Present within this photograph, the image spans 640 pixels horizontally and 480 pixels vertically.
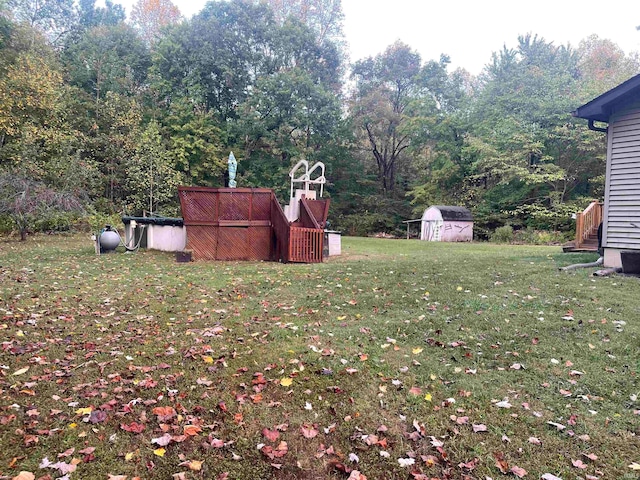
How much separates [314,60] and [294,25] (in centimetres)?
235

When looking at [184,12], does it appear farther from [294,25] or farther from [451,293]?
[451,293]

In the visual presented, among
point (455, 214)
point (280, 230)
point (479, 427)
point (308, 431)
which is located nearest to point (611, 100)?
point (280, 230)

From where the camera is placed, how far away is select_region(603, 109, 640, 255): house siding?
7.52 metres

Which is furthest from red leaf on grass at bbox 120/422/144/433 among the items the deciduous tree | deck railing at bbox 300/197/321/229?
the deciduous tree

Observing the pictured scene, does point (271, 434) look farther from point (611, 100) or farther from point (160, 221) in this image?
point (160, 221)

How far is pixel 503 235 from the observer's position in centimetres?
1956

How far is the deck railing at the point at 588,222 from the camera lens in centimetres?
1092

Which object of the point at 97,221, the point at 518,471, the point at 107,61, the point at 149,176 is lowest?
the point at 518,471

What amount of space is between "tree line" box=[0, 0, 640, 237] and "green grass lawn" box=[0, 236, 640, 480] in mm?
14088

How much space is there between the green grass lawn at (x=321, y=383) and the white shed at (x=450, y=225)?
1472cm

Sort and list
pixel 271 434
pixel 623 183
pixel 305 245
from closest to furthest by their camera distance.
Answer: pixel 271 434
pixel 623 183
pixel 305 245

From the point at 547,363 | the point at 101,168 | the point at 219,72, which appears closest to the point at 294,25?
the point at 219,72

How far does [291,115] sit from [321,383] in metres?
22.6

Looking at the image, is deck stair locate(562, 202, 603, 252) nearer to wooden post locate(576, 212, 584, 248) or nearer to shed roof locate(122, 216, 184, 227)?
wooden post locate(576, 212, 584, 248)
